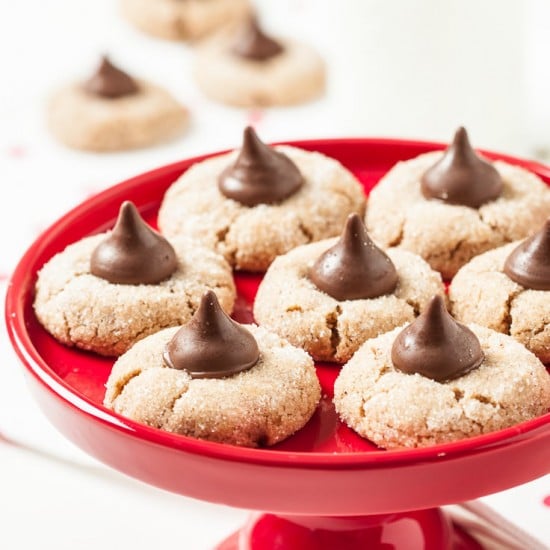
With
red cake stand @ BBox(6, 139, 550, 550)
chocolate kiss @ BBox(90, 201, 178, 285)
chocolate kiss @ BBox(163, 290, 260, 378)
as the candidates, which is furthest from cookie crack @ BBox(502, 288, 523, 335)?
chocolate kiss @ BBox(90, 201, 178, 285)

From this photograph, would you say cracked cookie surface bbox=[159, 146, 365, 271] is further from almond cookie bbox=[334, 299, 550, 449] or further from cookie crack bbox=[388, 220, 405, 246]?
almond cookie bbox=[334, 299, 550, 449]

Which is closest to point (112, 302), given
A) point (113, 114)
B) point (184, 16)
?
point (113, 114)

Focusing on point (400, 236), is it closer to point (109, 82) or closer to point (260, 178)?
point (260, 178)

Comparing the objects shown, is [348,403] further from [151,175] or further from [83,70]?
[83,70]

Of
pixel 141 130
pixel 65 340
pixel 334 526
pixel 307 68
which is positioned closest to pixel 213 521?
pixel 334 526

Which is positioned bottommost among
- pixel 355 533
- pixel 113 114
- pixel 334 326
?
pixel 355 533

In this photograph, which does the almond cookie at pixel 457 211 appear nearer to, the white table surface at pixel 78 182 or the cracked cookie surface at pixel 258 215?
the cracked cookie surface at pixel 258 215
